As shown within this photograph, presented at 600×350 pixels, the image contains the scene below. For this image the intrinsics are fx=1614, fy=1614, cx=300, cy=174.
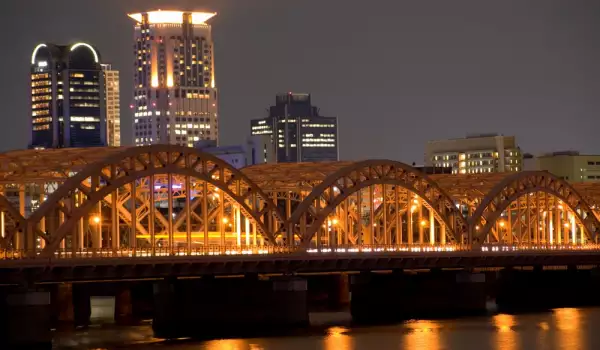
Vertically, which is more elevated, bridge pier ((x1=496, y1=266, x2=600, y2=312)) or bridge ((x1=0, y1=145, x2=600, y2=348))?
bridge ((x1=0, y1=145, x2=600, y2=348))

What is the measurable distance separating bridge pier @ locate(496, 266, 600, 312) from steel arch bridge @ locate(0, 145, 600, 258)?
A: 3329 mm

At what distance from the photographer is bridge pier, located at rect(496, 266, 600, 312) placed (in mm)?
164750

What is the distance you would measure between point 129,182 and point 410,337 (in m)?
23.7

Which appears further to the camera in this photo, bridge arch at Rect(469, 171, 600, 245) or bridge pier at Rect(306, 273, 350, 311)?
bridge pier at Rect(306, 273, 350, 311)

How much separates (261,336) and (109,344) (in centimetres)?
1121

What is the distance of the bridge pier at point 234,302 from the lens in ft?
417

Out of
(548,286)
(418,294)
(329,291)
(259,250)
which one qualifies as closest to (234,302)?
(259,250)

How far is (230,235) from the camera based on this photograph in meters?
151

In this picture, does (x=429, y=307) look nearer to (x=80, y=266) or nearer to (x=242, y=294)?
(x=242, y=294)

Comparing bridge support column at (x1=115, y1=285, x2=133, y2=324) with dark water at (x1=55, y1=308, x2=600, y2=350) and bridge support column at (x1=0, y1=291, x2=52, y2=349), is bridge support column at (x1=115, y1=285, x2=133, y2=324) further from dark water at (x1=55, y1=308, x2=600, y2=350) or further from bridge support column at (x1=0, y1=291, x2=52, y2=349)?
bridge support column at (x1=0, y1=291, x2=52, y2=349)

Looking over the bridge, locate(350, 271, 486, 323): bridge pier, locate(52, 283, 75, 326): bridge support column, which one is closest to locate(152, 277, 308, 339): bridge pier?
the bridge

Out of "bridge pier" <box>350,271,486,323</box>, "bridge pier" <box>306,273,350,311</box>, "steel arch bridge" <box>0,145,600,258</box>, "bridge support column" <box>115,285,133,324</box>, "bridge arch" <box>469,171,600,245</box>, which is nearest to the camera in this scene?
"steel arch bridge" <box>0,145,600,258</box>

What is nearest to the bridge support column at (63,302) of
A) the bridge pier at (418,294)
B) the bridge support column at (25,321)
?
the bridge pier at (418,294)

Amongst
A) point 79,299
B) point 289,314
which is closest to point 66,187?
point 289,314
